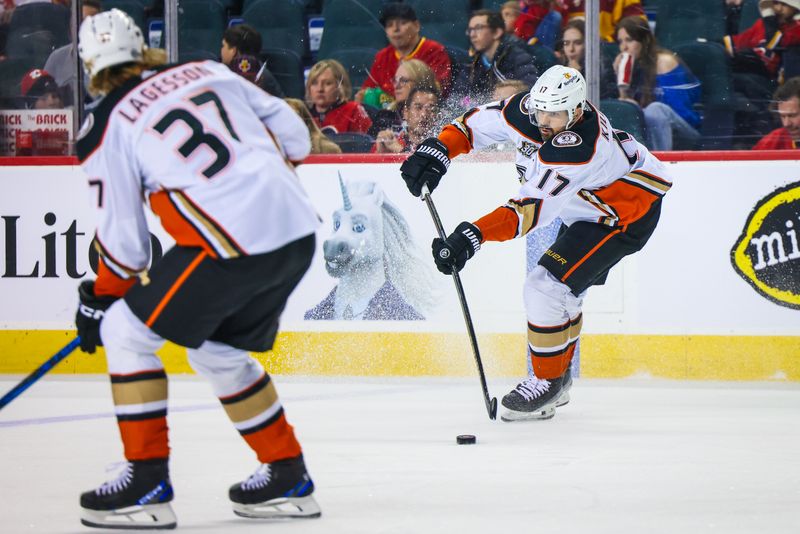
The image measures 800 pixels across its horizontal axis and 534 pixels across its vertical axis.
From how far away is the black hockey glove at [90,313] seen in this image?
2.76m

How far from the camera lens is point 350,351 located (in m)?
5.27

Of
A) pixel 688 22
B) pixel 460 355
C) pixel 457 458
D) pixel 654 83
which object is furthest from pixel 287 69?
pixel 457 458

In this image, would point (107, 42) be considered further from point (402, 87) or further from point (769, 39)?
point (769, 39)

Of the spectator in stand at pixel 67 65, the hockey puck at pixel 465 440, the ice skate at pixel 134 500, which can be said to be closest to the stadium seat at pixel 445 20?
the spectator in stand at pixel 67 65

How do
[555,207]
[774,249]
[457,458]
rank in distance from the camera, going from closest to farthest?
[457,458]
[555,207]
[774,249]

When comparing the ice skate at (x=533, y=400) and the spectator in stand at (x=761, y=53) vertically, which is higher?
the spectator in stand at (x=761, y=53)

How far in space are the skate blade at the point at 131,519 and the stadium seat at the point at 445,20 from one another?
9.90ft

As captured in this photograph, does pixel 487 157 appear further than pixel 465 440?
Yes

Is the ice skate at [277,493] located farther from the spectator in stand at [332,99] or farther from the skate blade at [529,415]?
the spectator in stand at [332,99]

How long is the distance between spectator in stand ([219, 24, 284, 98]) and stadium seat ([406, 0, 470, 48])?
26.1 inches

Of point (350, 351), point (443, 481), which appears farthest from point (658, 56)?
point (443, 481)

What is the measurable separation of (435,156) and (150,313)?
6.42 ft

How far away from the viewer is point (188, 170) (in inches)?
99.8

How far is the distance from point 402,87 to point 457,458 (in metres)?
2.19
